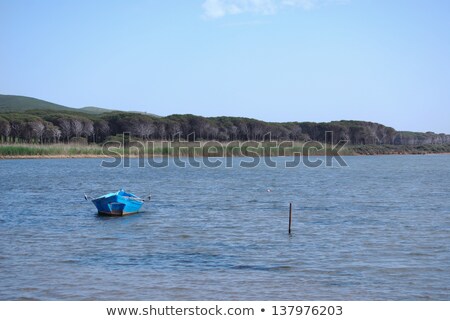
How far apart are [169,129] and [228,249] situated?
136374 millimetres

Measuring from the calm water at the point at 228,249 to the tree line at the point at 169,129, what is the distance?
306 ft

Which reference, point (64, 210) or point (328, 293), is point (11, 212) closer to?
point (64, 210)

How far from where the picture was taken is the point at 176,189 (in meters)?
47.7

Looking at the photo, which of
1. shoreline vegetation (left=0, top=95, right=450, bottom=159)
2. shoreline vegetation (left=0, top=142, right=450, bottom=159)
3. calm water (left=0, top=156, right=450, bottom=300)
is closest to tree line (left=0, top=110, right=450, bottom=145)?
shoreline vegetation (left=0, top=95, right=450, bottom=159)

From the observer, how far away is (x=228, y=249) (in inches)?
855

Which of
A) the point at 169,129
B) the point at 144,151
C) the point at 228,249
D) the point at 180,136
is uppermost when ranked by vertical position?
the point at 169,129

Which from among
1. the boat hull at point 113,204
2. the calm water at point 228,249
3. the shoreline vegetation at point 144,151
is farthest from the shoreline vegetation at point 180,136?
the boat hull at point 113,204

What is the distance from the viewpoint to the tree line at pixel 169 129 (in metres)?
132

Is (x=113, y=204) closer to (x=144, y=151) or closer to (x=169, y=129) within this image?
(x=144, y=151)

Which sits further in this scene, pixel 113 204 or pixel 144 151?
pixel 144 151
